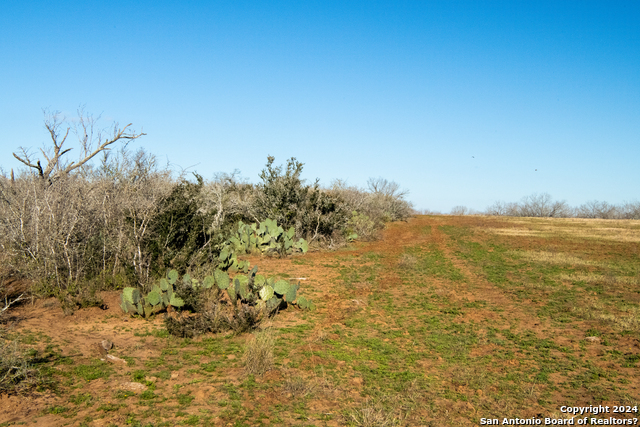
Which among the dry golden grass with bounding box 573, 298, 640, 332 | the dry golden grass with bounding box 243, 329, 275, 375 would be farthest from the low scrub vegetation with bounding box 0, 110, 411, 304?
the dry golden grass with bounding box 573, 298, 640, 332

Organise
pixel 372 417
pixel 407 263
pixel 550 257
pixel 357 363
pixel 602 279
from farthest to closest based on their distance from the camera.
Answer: pixel 550 257, pixel 407 263, pixel 602 279, pixel 357 363, pixel 372 417

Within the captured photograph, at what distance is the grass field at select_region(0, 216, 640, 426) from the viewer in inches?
176

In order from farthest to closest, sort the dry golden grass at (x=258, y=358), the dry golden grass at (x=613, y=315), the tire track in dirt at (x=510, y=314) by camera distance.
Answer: the dry golden grass at (x=613, y=315)
the tire track in dirt at (x=510, y=314)
the dry golden grass at (x=258, y=358)

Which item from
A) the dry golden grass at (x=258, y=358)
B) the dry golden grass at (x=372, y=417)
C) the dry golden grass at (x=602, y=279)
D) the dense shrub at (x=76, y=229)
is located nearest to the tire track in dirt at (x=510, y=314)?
the dry golden grass at (x=602, y=279)

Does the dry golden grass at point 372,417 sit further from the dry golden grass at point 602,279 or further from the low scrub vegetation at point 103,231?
the dry golden grass at point 602,279

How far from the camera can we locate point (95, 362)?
5445 millimetres

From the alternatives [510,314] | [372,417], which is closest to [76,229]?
[372,417]

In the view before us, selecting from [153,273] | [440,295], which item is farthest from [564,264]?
[153,273]

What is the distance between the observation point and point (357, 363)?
6020 mm

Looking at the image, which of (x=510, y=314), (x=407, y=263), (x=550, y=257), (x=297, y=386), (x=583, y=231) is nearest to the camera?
(x=297, y=386)

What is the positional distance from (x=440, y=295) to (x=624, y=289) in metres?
5.12

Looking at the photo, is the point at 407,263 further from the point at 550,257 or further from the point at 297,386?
the point at 297,386

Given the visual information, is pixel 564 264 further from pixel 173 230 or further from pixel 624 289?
pixel 173 230

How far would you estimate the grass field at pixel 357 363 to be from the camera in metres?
4.46
